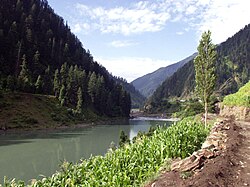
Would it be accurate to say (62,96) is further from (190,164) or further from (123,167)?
(190,164)

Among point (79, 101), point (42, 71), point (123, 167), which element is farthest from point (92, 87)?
point (123, 167)

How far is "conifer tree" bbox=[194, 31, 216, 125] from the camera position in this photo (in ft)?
102

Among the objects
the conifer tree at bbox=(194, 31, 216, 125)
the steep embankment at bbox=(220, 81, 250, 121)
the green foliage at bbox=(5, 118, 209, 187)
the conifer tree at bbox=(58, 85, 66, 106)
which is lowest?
the green foliage at bbox=(5, 118, 209, 187)

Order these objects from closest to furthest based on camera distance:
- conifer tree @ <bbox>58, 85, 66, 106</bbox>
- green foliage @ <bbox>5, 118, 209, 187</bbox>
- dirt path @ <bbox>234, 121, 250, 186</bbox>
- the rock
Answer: dirt path @ <bbox>234, 121, 250, 186</bbox>, the rock, green foliage @ <bbox>5, 118, 209, 187</bbox>, conifer tree @ <bbox>58, 85, 66, 106</bbox>

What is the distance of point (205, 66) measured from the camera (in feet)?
104

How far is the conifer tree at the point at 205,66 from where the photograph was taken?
3123cm

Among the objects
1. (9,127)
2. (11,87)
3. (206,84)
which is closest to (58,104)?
(11,87)

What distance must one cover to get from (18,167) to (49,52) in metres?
155

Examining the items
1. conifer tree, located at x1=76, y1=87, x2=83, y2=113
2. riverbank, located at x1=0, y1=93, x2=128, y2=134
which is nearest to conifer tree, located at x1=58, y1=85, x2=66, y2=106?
riverbank, located at x1=0, y1=93, x2=128, y2=134

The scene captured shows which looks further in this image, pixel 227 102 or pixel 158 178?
pixel 227 102

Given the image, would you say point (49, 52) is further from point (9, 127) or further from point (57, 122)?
point (9, 127)

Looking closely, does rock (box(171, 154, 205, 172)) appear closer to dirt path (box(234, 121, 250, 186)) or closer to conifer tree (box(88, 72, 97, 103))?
dirt path (box(234, 121, 250, 186))

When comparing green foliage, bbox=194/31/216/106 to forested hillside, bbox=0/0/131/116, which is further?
forested hillside, bbox=0/0/131/116

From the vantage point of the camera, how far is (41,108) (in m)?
121
